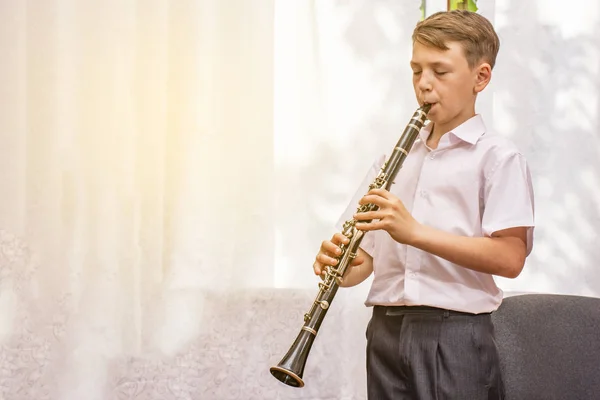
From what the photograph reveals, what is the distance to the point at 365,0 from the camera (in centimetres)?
215

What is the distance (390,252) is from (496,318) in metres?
0.28

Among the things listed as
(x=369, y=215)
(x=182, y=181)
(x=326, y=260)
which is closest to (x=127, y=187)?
(x=182, y=181)

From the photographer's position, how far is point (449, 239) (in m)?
1.22

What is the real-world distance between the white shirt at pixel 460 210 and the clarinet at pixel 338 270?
0.20 ft

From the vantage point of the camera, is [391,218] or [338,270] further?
[338,270]

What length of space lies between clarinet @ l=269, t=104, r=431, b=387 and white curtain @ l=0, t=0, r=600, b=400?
2.50 feet

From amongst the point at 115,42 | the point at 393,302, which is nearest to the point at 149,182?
the point at 115,42

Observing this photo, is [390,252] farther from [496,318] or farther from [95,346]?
[95,346]

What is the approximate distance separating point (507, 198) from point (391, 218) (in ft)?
0.63

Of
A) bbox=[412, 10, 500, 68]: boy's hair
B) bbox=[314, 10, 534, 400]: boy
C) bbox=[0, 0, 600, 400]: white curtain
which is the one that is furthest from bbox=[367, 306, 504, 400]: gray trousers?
bbox=[0, 0, 600, 400]: white curtain

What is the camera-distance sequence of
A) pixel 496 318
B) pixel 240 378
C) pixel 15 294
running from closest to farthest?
1. pixel 496 318
2. pixel 15 294
3. pixel 240 378

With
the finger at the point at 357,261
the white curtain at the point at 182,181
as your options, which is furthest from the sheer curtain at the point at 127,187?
the finger at the point at 357,261

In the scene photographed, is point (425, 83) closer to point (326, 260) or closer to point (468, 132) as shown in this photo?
point (468, 132)

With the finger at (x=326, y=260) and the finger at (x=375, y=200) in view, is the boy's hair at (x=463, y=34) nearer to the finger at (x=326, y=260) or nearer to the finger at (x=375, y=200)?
the finger at (x=375, y=200)
